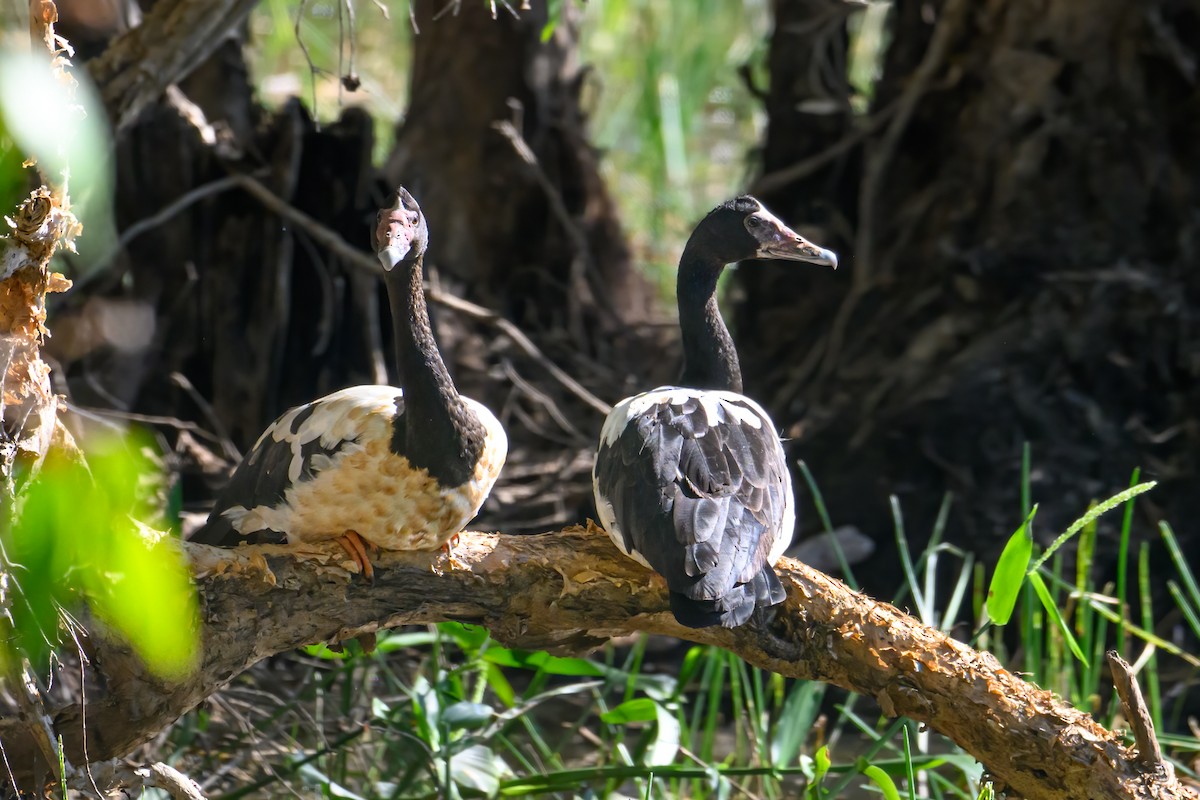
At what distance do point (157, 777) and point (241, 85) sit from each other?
264 cm

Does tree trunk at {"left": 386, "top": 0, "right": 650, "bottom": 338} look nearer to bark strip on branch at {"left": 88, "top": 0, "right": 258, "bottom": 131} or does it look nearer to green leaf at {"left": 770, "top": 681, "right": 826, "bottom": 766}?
bark strip on branch at {"left": 88, "top": 0, "right": 258, "bottom": 131}

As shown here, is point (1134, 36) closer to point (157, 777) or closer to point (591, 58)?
point (157, 777)

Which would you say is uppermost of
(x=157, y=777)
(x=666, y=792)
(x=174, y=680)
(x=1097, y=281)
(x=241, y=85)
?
(x=241, y=85)

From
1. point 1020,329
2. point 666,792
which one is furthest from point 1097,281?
point 666,792

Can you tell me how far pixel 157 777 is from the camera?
208 cm

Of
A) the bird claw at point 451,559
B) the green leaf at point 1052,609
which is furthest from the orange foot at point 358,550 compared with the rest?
the green leaf at point 1052,609

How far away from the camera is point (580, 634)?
2.46 m

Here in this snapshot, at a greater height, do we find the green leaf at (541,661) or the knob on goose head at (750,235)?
the knob on goose head at (750,235)

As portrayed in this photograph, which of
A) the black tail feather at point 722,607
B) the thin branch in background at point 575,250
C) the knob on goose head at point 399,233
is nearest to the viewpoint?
the black tail feather at point 722,607

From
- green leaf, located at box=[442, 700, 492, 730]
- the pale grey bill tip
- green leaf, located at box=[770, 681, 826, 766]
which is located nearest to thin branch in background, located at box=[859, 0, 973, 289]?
green leaf, located at box=[770, 681, 826, 766]

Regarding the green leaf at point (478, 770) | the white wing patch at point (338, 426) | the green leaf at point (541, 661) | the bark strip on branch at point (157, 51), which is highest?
the bark strip on branch at point (157, 51)

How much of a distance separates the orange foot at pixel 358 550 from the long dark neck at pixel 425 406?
18cm

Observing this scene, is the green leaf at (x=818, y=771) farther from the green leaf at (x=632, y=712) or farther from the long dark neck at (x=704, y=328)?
the long dark neck at (x=704, y=328)

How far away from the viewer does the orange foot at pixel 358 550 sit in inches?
88.0
